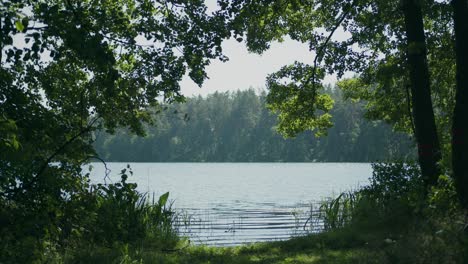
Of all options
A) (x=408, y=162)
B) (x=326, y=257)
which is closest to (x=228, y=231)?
(x=408, y=162)

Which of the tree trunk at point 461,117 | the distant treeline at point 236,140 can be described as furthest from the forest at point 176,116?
the distant treeline at point 236,140

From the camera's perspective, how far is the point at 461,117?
7051 mm

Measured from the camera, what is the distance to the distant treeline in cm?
12825

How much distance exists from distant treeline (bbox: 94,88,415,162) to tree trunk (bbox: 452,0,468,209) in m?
116

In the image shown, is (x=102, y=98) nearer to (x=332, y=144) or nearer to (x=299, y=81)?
A: (x=299, y=81)

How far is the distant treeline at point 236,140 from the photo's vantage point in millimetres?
128250

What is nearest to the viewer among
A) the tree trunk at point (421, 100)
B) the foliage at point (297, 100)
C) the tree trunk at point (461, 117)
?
the tree trunk at point (461, 117)

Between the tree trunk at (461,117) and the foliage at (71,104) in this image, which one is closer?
the foliage at (71,104)

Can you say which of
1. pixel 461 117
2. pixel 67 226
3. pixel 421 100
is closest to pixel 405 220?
pixel 421 100

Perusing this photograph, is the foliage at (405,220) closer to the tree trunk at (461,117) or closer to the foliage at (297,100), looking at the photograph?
the tree trunk at (461,117)

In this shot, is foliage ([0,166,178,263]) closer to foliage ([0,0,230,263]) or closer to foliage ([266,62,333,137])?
foliage ([0,0,230,263])

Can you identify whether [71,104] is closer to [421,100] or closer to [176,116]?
[176,116]

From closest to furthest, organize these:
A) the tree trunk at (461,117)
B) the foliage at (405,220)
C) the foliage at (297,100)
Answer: the foliage at (405,220) → the tree trunk at (461,117) → the foliage at (297,100)

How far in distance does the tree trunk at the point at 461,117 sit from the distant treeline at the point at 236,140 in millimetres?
115501
